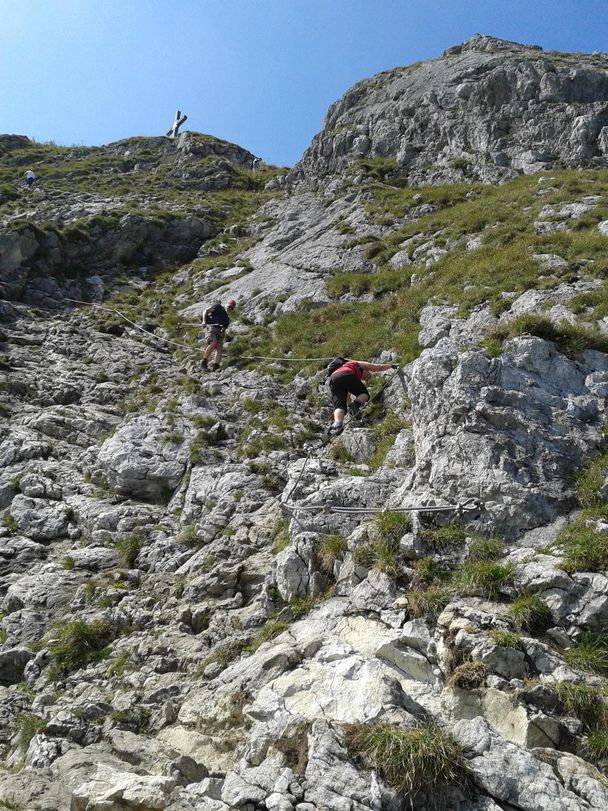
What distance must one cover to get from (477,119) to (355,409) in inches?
1074

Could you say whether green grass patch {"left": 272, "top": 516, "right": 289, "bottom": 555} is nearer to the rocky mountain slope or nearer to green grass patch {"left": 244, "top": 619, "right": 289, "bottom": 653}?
the rocky mountain slope

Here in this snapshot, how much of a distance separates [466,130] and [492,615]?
33995 millimetres

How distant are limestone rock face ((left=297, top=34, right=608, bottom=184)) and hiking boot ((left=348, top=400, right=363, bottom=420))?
21115mm

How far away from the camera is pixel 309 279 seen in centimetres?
2578

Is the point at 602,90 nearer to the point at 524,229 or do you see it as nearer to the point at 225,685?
the point at 524,229

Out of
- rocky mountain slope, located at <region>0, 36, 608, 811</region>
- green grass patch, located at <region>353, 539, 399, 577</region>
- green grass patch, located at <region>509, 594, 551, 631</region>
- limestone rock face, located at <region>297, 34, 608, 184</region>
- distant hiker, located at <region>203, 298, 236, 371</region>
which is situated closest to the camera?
rocky mountain slope, located at <region>0, 36, 608, 811</region>

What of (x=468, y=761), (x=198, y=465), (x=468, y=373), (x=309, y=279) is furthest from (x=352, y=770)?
(x=309, y=279)

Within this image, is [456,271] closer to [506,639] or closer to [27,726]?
[506,639]

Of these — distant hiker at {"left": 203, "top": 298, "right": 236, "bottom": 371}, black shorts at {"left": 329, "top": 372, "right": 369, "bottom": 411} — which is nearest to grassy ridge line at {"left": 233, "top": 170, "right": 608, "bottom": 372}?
distant hiker at {"left": 203, "top": 298, "right": 236, "bottom": 371}

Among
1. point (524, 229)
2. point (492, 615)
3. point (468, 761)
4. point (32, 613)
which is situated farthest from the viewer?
point (524, 229)

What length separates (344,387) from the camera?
1532 cm

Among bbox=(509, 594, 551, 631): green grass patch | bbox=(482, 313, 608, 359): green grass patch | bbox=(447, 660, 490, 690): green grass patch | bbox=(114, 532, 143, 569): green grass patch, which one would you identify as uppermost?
bbox=(482, 313, 608, 359): green grass patch

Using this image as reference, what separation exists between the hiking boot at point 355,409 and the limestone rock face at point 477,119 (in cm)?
2112

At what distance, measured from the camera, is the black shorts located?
15.3 m
